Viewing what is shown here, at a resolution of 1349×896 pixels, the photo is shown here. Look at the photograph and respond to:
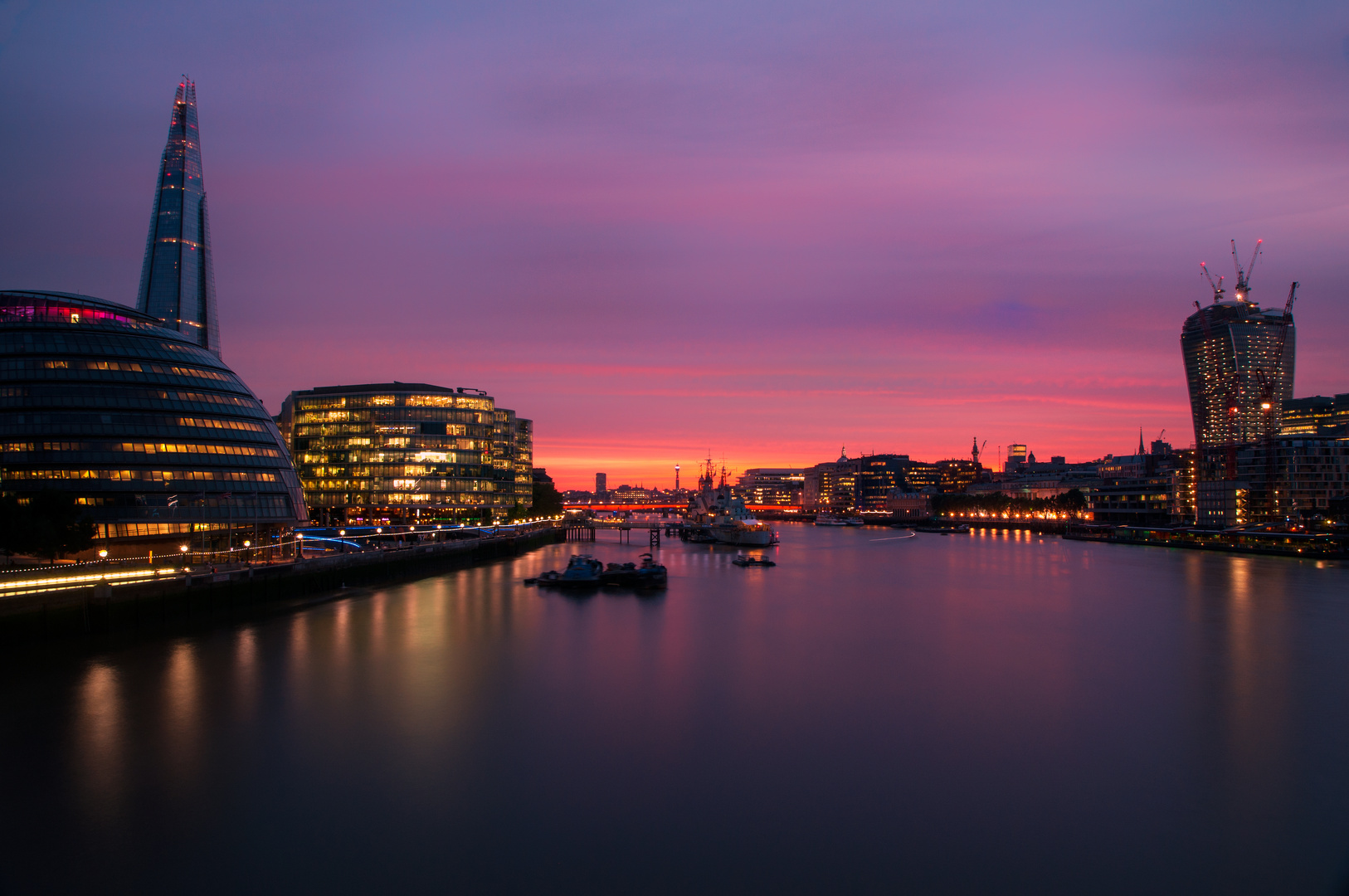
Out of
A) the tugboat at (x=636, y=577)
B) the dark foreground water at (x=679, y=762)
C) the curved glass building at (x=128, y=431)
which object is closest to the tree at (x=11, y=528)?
→ the curved glass building at (x=128, y=431)

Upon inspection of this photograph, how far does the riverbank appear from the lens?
3069cm

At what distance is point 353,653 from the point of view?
111 ft

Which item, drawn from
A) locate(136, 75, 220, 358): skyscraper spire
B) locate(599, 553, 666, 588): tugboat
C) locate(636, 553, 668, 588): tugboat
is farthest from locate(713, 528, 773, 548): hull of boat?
locate(136, 75, 220, 358): skyscraper spire

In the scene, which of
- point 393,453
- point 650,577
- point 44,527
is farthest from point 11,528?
point 393,453

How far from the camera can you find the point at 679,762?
2108 centimetres

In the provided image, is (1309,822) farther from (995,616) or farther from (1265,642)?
(995,616)

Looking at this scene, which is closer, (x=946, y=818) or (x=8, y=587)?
(x=946, y=818)

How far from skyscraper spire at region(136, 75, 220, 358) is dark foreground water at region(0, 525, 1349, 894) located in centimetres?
9611

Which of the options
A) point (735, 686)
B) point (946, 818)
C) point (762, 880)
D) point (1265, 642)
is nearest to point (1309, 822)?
point (946, 818)

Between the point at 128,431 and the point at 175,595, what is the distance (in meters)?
17.3

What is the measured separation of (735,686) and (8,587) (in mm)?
29290

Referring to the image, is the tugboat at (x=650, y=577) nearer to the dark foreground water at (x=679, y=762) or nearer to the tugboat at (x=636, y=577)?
the tugboat at (x=636, y=577)

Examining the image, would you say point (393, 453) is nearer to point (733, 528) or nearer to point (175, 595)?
point (733, 528)

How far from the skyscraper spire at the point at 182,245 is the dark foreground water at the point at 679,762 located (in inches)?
3784
